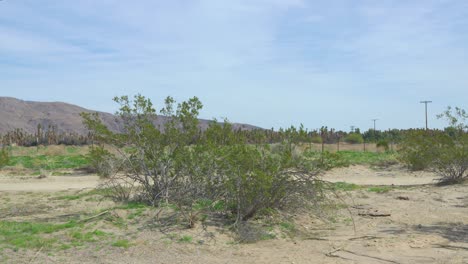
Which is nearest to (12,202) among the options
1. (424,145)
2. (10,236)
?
(10,236)

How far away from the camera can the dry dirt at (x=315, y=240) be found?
8539 millimetres

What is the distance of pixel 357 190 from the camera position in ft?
53.5

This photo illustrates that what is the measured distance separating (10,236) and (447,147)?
1392 cm

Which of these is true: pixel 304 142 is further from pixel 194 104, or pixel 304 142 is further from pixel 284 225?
pixel 194 104

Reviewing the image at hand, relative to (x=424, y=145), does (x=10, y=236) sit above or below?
below

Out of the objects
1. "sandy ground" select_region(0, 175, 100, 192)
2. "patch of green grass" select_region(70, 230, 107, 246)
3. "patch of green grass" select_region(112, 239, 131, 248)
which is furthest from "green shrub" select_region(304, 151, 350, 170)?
"sandy ground" select_region(0, 175, 100, 192)

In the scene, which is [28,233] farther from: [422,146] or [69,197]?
[422,146]

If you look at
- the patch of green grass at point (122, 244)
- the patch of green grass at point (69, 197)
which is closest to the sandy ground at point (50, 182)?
the patch of green grass at point (69, 197)

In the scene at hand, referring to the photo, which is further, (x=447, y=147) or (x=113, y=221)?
(x=447, y=147)

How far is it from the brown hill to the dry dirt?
A: 88033 mm

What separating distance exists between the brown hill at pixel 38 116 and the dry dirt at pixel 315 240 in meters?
88.0

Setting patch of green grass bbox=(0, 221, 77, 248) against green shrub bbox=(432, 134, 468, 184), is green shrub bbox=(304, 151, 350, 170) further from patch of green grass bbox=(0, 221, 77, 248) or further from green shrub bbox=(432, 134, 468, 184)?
green shrub bbox=(432, 134, 468, 184)

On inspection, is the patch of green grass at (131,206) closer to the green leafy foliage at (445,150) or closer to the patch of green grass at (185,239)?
the patch of green grass at (185,239)

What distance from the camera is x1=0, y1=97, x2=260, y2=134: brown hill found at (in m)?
106
